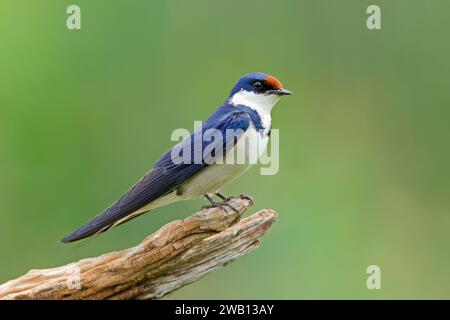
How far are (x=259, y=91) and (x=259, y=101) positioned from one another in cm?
4

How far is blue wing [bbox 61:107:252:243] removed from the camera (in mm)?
2113

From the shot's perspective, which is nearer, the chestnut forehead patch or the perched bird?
the perched bird

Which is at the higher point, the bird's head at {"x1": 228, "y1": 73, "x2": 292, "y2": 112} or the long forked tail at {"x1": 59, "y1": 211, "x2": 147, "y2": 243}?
the bird's head at {"x1": 228, "y1": 73, "x2": 292, "y2": 112}

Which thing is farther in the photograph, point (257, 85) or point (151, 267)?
point (257, 85)

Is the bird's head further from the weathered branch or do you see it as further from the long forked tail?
the long forked tail

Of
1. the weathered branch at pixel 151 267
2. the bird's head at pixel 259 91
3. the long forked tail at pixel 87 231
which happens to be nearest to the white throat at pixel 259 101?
the bird's head at pixel 259 91

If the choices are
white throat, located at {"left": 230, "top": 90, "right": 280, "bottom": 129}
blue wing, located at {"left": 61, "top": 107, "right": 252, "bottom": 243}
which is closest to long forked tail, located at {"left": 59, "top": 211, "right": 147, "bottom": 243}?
blue wing, located at {"left": 61, "top": 107, "right": 252, "bottom": 243}

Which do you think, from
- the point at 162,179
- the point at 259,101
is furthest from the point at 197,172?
the point at 259,101

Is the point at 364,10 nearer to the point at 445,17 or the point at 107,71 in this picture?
the point at 445,17

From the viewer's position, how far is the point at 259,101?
8.23ft

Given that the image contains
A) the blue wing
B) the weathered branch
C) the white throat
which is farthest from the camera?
the white throat

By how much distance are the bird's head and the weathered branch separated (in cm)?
53

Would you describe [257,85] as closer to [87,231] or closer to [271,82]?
[271,82]

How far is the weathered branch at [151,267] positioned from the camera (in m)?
1.97
